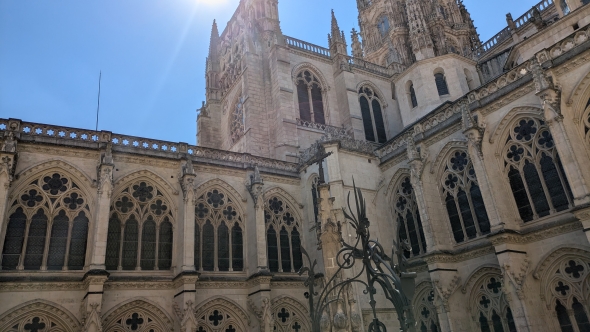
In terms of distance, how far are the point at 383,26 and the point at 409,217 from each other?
90.4 ft

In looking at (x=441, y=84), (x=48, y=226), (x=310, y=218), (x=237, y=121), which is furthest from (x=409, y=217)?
(x=48, y=226)

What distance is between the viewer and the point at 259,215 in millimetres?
18828

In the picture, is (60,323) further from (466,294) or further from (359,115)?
(359,115)

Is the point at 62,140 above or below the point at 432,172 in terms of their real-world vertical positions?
above

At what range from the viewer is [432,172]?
1770 cm

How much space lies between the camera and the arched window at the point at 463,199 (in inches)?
637

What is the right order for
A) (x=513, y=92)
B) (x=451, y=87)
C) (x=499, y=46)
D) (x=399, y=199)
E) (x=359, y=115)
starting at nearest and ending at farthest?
1. (x=513, y=92)
2. (x=399, y=199)
3. (x=451, y=87)
4. (x=359, y=115)
5. (x=499, y=46)

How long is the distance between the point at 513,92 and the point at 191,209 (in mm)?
12836

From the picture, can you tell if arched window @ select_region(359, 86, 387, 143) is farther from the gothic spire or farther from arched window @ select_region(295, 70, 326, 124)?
the gothic spire

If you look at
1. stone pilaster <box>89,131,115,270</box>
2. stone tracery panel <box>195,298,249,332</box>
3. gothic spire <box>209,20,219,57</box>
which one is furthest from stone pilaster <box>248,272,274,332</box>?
gothic spire <box>209,20,219,57</box>

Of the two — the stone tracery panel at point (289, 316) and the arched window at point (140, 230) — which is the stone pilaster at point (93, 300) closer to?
the arched window at point (140, 230)

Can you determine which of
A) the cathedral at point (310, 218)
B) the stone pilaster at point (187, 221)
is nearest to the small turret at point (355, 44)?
the cathedral at point (310, 218)

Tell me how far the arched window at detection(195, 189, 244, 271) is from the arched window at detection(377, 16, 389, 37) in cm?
2780

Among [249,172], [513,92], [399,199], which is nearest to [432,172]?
[399,199]
